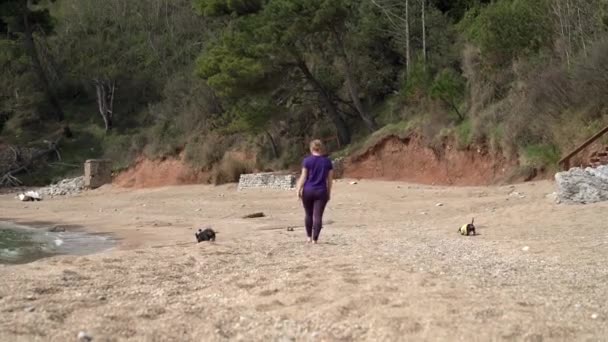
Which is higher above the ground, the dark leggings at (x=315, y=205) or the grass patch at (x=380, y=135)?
the grass patch at (x=380, y=135)

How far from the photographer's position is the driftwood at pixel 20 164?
42.6 m

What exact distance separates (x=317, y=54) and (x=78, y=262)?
75.6ft

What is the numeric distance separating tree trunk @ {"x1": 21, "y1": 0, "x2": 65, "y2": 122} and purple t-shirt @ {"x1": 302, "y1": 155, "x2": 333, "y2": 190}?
4304cm

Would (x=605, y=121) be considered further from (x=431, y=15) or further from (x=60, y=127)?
(x=60, y=127)

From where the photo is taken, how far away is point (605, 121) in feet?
54.7

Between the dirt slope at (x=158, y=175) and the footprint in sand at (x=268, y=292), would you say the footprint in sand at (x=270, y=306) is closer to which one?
the footprint in sand at (x=268, y=292)

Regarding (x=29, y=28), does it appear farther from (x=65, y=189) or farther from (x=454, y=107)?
(x=454, y=107)

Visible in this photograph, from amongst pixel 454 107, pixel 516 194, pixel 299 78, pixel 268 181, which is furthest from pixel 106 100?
pixel 516 194

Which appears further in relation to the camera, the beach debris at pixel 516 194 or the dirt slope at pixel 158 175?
the dirt slope at pixel 158 175

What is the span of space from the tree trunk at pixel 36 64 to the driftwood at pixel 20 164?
4383 mm

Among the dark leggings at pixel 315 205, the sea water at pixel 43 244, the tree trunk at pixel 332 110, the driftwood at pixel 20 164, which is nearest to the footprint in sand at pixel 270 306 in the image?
the dark leggings at pixel 315 205

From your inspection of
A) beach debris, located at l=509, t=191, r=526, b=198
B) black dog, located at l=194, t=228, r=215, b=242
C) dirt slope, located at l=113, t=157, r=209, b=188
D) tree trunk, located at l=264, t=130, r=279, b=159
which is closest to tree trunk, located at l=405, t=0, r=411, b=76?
tree trunk, located at l=264, t=130, r=279, b=159

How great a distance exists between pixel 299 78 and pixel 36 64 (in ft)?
86.3

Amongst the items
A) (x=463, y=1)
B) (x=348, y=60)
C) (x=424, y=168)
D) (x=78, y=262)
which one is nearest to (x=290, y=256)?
(x=78, y=262)
